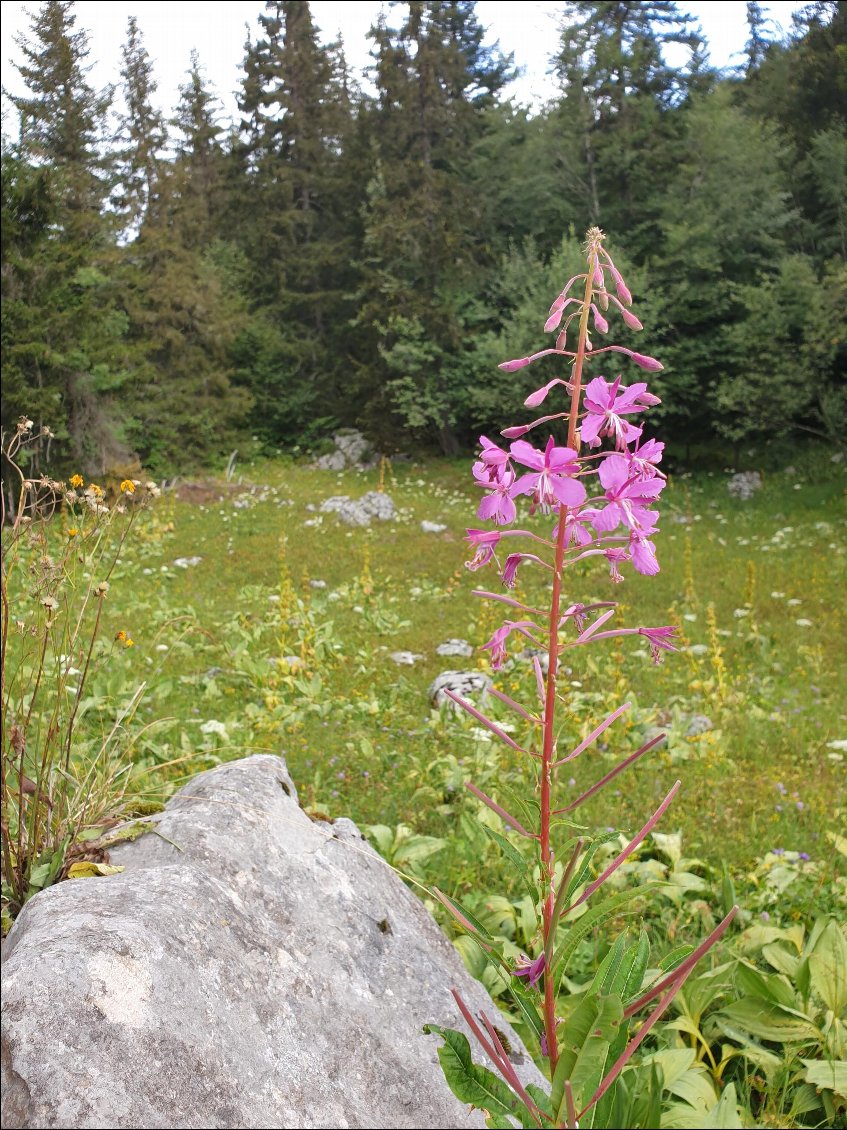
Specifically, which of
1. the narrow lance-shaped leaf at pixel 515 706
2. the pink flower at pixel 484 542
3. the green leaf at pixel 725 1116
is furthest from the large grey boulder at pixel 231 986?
the pink flower at pixel 484 542

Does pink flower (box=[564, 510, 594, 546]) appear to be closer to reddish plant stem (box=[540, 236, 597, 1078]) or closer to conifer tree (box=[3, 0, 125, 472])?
reddish plant stem (box=[540, 236, 597, 1078])

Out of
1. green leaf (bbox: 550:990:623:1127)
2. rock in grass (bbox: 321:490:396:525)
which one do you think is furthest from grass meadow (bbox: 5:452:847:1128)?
rock in grass (bbox: 321:490:396:525)

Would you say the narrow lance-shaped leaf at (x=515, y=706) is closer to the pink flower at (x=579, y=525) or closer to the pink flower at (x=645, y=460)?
the pink flower at (x=579, y=525)

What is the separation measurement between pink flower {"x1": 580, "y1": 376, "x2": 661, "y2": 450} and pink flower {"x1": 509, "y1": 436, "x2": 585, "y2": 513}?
77 millimetres

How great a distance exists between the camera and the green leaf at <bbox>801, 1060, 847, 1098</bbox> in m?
2.44

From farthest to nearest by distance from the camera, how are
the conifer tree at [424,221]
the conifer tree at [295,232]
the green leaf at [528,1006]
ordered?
the conifer tree at [295,232] → the conifer tree at [424,221] → the green leaf at [528,1006]

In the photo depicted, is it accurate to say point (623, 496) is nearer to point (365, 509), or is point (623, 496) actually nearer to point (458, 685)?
point (458, 685)

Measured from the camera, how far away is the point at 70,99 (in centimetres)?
1702

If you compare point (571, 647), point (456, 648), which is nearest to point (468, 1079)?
point (571, 647)

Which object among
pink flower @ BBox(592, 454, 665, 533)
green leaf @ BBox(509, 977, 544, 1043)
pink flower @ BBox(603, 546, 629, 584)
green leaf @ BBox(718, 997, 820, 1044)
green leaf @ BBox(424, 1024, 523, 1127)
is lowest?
green leaf @ BBox(718, 997, 820, 1044)

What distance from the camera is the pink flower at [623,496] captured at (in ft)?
4.62

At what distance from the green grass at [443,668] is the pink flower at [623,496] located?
206 cm

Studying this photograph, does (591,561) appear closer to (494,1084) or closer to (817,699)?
(817,699)

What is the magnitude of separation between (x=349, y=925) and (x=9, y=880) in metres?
1.09
